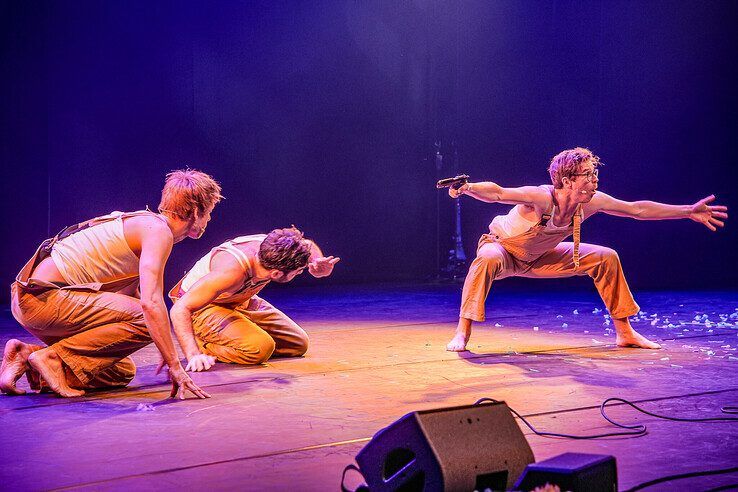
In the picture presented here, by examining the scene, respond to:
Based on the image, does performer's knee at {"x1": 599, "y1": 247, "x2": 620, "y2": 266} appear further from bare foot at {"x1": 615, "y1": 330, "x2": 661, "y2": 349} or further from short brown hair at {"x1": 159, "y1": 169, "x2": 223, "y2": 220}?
short brown hair at {"x1": 159, "y1": 169, "x2": 223, "y2": 220}

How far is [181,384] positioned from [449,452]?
1.78 metres

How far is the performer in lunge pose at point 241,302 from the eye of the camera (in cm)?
432

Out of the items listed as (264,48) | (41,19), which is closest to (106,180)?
(41,19)

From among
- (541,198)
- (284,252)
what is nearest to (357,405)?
(284,252)

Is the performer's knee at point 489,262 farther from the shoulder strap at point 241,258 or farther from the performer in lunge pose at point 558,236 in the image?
Result: the shoulder strap at point 241,258

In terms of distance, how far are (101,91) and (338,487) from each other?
252 inches

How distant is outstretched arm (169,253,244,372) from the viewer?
4.21m

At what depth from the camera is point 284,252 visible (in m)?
4.32

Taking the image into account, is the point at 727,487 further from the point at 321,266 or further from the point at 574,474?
the point at 321,266

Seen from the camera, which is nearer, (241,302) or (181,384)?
(181,384)

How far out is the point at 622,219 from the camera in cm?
944

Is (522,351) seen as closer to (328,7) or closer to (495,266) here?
(495,266)

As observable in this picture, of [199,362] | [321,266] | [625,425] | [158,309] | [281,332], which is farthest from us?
[281,332]

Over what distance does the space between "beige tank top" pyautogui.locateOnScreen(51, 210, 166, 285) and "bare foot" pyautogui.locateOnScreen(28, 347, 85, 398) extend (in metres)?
0.35
